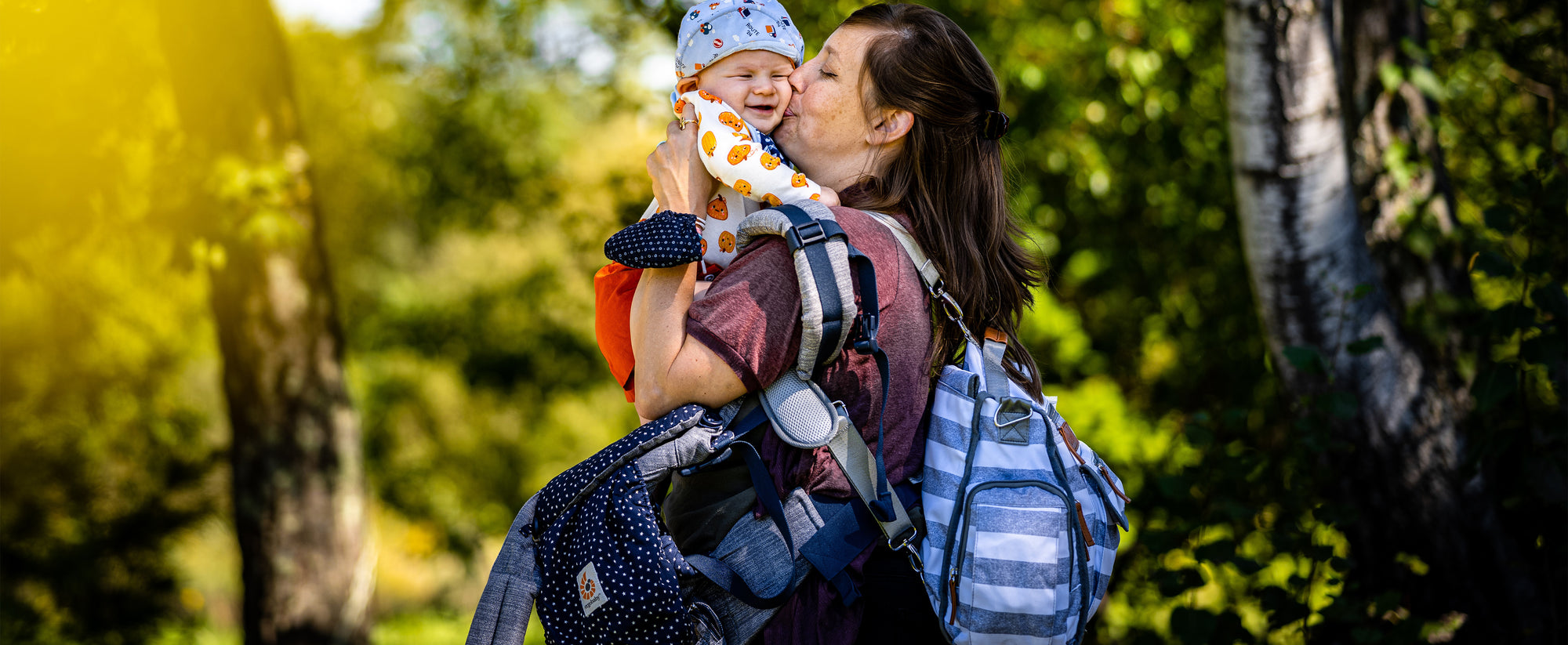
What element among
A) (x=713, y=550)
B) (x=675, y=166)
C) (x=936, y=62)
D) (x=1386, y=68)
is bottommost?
(x=713, y=550)

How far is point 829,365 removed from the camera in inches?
60.5

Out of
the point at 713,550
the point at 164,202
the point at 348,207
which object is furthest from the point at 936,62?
the point at 348,207

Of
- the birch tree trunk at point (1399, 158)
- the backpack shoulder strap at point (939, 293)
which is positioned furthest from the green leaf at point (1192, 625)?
the backpack shoulder strap at point (939, 293)

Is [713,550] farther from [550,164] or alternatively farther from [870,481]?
[550,164]

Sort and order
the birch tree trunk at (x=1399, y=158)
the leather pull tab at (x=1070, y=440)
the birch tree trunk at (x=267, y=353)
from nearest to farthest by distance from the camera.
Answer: the leather pull tab at (x=1070, y=440), the birch tree trunk at (x=1399, y=158), the birch tree trunk at (x=267, y=353)

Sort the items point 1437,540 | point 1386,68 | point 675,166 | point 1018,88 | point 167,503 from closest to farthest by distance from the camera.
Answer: point 675,166 → point 1437,540 → point 1386,68 → point 1018,88 → point 167,503

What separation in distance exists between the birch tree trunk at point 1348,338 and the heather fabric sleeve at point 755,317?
1976 millimetres

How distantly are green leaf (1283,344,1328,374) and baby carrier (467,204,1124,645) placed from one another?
1.45 m

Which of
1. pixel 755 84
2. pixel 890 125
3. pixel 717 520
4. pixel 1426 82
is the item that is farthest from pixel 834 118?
pixel 1426 82

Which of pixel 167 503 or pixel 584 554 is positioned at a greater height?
pixel 584 554

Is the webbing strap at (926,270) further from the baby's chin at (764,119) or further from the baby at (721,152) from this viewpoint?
the baby's chin at (764,119)

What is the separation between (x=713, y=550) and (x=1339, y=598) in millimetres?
2001

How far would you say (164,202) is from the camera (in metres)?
4.55

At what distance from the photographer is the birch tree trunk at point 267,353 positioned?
4.42 m
